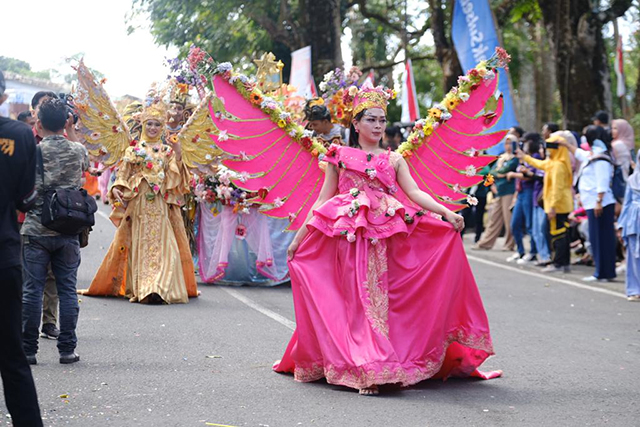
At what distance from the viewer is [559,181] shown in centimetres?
1401

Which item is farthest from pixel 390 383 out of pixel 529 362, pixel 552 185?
pixel 552 185

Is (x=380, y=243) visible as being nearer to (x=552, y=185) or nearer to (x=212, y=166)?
(x=212, y=166)

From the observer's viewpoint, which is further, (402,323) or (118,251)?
(118,251)

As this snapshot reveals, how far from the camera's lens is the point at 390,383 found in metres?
6.16

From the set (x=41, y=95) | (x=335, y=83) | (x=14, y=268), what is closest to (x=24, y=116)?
(x=41, y=95)

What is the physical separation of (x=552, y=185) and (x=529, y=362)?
7.02m

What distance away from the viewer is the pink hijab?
12.9 meters

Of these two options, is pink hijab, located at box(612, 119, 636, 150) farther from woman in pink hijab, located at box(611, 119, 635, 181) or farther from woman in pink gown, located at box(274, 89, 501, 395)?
woman in pink gown, located at box(274, 89, 501, 395)

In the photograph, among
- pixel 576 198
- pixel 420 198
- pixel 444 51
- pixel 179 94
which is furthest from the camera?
pixel 444 51

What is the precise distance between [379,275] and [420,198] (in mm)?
584

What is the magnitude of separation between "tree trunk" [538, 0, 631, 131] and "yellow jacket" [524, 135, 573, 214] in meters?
3.60

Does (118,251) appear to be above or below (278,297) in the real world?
above

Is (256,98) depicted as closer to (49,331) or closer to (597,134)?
(49,331)

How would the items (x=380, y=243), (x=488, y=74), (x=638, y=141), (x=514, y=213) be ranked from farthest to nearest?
(x=638, y=141) < (x=514, y=213) < (x=488, y=74) < (x=380, y=243)
